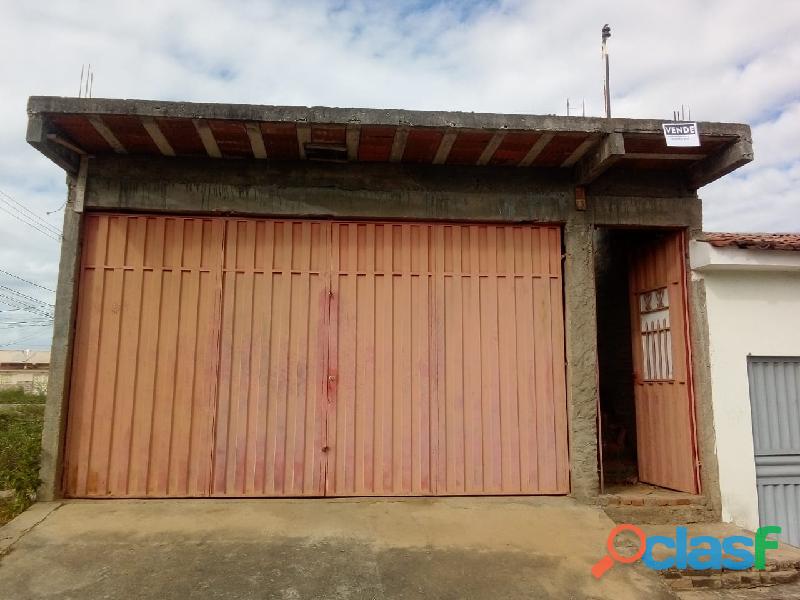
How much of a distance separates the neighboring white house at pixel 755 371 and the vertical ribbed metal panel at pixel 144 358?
540cm

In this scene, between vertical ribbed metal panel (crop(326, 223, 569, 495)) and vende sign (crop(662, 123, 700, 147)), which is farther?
vertical ribbed metal panel (crop(326, 223, 569, 495))

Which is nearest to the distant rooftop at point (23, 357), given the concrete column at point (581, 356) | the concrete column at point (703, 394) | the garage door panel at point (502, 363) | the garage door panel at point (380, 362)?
the garage door panel at point (380, 362)

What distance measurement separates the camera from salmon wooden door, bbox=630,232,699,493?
5820mm

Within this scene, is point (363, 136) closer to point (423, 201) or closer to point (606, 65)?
point (423, 201)

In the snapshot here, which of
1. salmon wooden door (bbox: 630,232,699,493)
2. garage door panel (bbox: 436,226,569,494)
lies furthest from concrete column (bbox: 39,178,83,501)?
salmon wooden door (bbox: 630,232,699,493)

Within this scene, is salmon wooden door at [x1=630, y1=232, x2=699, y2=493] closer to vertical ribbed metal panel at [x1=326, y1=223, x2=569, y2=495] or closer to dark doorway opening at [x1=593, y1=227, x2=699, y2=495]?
dark doorway opening at [x1=593, y1=227, x2=699, y2=495]

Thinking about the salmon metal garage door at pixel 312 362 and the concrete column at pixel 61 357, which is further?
the salmon metal garage door at pixel 312 362

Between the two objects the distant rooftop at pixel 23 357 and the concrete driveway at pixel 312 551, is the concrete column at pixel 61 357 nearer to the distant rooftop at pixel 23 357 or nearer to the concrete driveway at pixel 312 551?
the concrete driveway at pixel 312 551

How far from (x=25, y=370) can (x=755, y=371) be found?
4590 cm

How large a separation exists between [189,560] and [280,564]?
2.29 ft

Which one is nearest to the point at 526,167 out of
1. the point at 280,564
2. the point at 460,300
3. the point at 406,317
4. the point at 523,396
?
the point at 460,300

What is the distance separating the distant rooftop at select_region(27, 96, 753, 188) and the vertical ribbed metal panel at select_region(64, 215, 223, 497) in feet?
2.73

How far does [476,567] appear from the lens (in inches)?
156

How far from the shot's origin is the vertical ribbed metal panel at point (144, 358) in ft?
17.0
